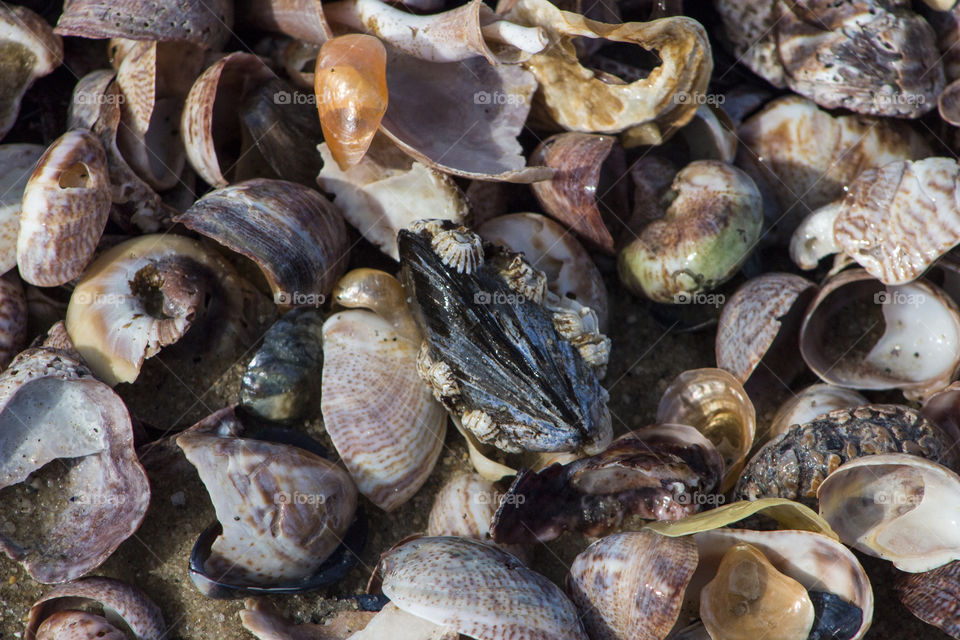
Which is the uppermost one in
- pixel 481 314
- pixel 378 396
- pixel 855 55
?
pixel 855 55

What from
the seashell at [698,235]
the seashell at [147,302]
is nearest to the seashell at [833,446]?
the seashell at [698,235]

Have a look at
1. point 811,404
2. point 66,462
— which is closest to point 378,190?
point 66,462

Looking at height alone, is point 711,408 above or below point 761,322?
below

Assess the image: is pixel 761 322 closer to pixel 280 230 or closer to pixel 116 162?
pixel 280 230

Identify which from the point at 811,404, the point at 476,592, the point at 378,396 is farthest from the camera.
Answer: the point at 811,404

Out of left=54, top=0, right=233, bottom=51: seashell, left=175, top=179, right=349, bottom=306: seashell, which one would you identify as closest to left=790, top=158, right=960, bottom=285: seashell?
left=175, top=179, right=349, bottom=306: seashell

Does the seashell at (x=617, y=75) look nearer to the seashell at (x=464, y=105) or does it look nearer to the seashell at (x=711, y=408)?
the seashell at (x=464, y=105)

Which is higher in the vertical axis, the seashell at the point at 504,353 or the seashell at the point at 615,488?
the seashell at the point at 504,353

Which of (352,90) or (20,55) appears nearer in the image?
(352,90)
